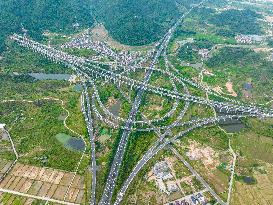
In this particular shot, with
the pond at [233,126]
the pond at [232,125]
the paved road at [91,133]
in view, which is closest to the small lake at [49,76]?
the paved road at [91,133]

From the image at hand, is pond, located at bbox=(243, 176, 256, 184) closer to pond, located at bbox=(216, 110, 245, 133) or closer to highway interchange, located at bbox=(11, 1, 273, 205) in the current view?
highway interchange, located at bbox=(11, 1, 273, 205)

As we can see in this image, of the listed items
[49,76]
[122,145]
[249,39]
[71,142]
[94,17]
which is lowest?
[249,39]

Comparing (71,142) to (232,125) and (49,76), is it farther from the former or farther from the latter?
(232,125)

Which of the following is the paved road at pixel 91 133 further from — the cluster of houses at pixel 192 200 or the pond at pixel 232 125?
the pond at pixel 232 125

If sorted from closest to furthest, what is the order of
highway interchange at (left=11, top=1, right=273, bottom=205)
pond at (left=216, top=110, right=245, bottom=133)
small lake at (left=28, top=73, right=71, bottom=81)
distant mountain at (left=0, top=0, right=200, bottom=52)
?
highway interchange at (left=11, top=1, right=273, bottom=205)
pond at (left=216, top=110, right=245, bottom=133)
small lake at (left=28, top=73, right=71, bottom=81)
distant mountain at (left=0, top=0, right=200, bottom=52)

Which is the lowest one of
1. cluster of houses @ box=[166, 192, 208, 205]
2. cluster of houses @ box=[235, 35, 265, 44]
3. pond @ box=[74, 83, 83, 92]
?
cluster of houses @ box=[235, 35, 265, 44]

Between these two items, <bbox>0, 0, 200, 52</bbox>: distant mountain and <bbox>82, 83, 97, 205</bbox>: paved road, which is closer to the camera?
<bbox>82, 83, 97, 205</bbox>: paved road

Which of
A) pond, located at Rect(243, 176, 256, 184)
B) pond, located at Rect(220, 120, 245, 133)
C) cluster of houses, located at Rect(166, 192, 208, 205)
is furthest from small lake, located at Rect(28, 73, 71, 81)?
pond, located at Rect(243, 176, 256, 184)

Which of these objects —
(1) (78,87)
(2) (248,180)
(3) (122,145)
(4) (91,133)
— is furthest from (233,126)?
(1) (78,87)

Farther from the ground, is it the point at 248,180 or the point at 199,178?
the point at 199,178
